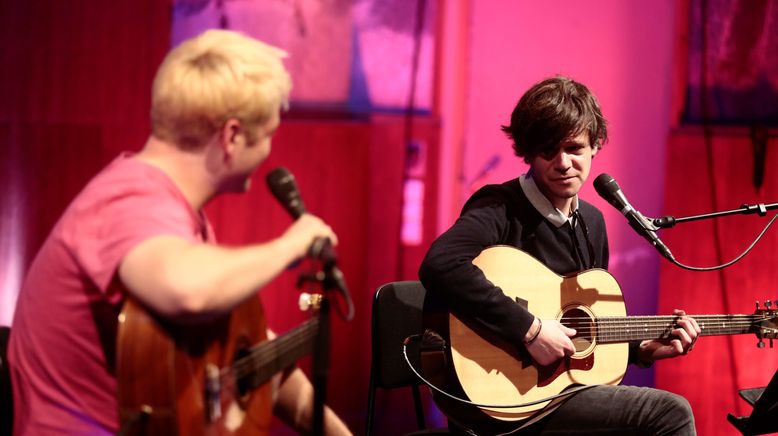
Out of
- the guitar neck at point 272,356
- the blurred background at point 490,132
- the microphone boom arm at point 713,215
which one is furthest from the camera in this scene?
the blurred background at point 490,132

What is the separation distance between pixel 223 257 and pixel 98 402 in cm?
44

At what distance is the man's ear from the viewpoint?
1701 millimetres

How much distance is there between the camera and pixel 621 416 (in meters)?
2.57

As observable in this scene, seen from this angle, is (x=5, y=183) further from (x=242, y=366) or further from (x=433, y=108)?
(x=242, y=366)

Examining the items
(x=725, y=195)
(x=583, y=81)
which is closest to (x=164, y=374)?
(x=583, y=81)

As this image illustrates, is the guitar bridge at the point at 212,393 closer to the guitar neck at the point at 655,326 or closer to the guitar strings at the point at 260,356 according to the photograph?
the guitar strings at the point at 260,356

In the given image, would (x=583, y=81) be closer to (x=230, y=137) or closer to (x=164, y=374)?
(x=230, y=137)

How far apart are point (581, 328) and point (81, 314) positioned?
1783 mm

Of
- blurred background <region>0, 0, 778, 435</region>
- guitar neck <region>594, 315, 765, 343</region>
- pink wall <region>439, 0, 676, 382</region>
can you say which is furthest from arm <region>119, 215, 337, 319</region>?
pink wall <region>439, 0, 676, 382</region>

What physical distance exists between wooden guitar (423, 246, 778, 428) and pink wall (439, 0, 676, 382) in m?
1.85

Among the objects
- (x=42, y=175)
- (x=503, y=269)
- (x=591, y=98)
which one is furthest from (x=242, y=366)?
(x=42, y=175)

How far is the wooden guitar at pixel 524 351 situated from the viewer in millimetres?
2600

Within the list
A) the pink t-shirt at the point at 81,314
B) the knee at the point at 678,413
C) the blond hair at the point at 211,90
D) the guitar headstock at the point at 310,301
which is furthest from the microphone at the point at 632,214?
the pink t-shirt at the point at 81,314

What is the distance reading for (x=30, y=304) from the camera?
1.73 m
